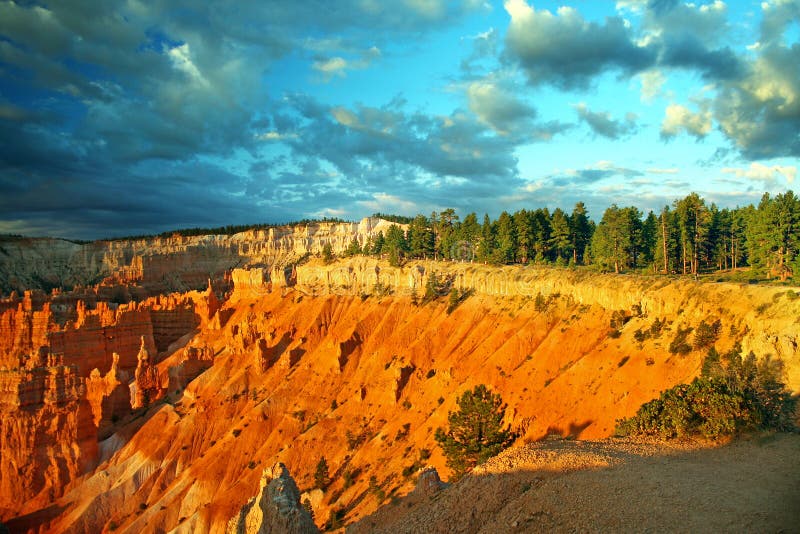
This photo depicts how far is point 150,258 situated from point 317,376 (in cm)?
7434

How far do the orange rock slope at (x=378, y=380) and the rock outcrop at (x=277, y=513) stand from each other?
12.0 metres

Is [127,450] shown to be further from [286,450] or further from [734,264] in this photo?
[734,264]

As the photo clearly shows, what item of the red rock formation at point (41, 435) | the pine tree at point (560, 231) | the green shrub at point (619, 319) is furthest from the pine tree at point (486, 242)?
the red rock formation at point (41, 435)

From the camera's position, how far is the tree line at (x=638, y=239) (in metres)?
46.4

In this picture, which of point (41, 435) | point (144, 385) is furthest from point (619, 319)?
point (41, 435)

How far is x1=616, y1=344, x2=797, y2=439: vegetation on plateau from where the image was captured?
1759 centimetres

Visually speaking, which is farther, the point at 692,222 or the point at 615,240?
the point at 615,240

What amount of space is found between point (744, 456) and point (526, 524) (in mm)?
8433

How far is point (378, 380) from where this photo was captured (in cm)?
4947

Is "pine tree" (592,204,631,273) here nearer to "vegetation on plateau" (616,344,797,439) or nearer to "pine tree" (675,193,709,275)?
"pine tree" (675,193,709,275)

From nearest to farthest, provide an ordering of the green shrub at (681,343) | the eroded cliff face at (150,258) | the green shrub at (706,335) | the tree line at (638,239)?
the green shrub at (706,335)
the green shrub at (681,343)
the tree line at (638,239)
the eroded cliff face at (150,258)

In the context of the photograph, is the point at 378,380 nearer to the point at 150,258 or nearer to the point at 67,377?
the point at 67,377

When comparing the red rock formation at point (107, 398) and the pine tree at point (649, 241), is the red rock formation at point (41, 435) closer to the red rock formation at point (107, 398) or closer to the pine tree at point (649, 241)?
the red rock formation at point (107, 398)

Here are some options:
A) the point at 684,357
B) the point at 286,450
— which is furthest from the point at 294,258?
the point at 684,357
